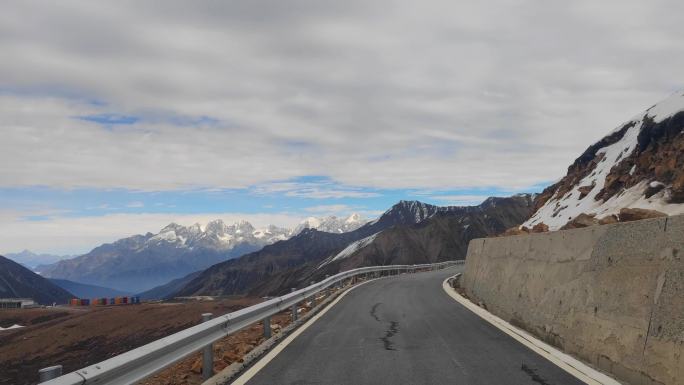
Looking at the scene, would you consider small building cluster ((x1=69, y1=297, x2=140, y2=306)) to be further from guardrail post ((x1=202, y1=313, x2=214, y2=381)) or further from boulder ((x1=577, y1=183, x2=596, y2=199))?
guardrail post ((x1=202, y1=313, x2=214, y2=381))

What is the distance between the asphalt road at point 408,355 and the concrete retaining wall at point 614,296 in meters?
0.66

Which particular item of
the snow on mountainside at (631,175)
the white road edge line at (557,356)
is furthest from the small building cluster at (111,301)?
the white road edge line at (557,356)

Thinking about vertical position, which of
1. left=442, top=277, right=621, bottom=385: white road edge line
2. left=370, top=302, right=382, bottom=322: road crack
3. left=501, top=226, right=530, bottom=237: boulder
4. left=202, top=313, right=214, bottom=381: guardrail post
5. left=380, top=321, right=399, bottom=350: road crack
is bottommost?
left=370, top=302, right=382, bottom=322: road crack

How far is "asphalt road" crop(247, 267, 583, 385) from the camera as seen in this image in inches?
271

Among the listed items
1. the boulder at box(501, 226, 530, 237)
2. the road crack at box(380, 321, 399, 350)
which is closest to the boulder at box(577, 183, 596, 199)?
the boulder at box(501, 226, 530, 237)

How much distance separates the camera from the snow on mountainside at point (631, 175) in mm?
26531

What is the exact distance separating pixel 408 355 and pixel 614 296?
3.04 m

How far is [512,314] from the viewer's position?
37.9 ft

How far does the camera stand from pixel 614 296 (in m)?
7.04

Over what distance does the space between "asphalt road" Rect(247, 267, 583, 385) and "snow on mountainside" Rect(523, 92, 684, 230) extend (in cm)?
1509

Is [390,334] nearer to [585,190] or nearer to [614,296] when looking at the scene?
[614,296]

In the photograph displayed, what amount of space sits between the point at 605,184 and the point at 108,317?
3919cm

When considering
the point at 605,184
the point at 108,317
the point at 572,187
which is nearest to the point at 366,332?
the point at 605,184

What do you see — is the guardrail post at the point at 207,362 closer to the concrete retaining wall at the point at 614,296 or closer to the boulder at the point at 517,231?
the concrete retaining wall at the point at 614,296
